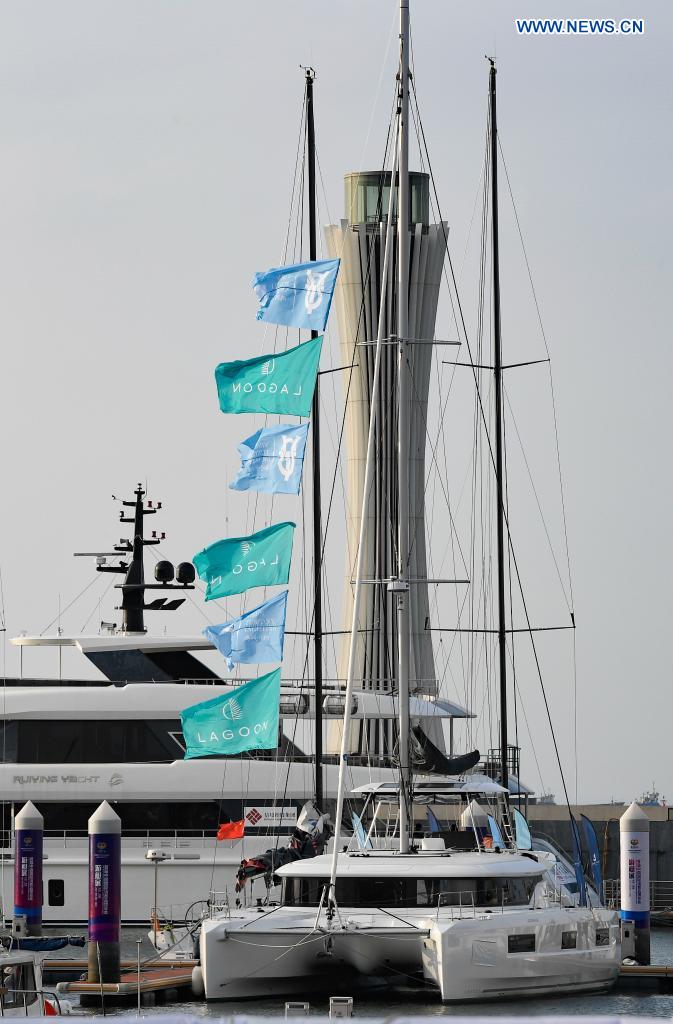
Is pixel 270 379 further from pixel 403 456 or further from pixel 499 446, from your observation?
pixel 499 446

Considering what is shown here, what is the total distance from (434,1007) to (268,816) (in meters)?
11.3

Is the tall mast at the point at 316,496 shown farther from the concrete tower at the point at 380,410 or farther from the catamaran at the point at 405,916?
the concrete tower at the point at 380,410

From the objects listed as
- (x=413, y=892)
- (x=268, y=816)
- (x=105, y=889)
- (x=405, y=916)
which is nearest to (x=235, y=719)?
(x=105, y=889)

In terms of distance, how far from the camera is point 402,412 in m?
24.7

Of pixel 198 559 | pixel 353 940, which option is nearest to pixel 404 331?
pixel 198 559

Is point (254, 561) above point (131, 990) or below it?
above

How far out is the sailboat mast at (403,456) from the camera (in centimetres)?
2370

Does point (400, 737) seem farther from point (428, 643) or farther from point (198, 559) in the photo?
point (428, 643)

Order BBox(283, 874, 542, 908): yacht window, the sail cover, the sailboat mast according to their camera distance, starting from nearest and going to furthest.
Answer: BBox(283, 874, 542, 908): yacht window → the sailboat mast → the sail cover

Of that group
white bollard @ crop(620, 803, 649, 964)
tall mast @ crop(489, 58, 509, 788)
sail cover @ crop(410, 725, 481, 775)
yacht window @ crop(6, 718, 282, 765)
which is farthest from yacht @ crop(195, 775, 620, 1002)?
yacht window @ crop(6, 718, 282, 765)

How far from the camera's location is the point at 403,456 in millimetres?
24484

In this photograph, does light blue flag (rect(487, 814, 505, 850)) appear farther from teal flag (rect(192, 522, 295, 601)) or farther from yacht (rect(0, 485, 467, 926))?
yacht (rect(0, 485, 467, 926))

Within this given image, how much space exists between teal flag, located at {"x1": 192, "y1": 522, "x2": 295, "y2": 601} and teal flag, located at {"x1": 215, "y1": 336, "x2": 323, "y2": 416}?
1.67 meters

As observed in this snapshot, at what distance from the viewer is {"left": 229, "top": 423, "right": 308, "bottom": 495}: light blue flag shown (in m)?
26.2
